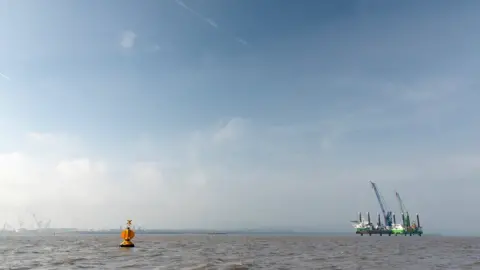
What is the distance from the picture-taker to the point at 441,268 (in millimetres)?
42250

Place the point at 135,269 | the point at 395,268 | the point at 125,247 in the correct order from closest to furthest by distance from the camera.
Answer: the point at 135,269, the point at 395,268, the point at 125,247

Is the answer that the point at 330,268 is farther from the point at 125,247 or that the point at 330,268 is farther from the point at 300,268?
the point at 125,247

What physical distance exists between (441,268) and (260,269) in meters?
21.5

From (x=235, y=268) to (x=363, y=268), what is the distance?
14.8 m

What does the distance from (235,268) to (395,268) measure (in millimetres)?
18781

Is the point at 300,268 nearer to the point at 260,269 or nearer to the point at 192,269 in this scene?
the point at 260,269

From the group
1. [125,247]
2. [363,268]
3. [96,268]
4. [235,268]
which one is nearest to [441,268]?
[363,268]

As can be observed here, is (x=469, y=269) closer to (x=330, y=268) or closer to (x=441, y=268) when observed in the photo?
(x=441, y=268)

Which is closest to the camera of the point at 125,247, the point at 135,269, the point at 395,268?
the point at 135,269

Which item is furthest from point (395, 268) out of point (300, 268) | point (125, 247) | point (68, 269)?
point (125, 247)

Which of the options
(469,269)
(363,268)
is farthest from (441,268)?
(363,268)

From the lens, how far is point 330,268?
4106 cm

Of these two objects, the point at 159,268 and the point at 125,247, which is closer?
the point at 159,268

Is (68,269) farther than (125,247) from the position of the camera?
No
